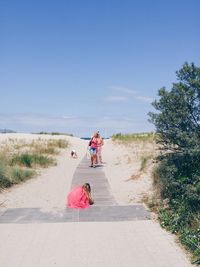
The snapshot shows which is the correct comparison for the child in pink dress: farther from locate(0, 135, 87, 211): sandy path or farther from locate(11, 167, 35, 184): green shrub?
locate(11, 167, 35, 184): green shrub

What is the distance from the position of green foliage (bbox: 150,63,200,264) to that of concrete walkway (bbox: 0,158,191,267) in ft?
2.40

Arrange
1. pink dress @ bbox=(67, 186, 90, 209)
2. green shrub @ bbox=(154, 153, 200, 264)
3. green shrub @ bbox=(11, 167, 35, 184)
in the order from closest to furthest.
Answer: green shrub @ bbox=(154, 153, 200, 264) → pink dress @ bbox=(67, 186, 90, 209) → green shrub @ bbox=(11, 167, 35, 184)

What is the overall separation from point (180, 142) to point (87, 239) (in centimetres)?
372

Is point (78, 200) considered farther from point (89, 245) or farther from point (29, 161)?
point (29, 161)

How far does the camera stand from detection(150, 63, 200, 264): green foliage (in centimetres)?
952

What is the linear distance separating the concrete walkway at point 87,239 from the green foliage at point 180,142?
73 centimetres

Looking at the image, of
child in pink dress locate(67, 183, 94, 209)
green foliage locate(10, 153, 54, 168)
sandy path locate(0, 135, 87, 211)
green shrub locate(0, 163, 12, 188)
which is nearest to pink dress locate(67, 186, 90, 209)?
child in pink dress locate(67, 183, 94, 209)

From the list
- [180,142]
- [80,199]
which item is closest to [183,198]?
[180,142]

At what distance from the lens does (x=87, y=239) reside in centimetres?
825

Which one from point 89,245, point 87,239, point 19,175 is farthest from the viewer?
point 19,175

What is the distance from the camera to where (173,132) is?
10.7m

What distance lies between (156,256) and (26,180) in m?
9.66

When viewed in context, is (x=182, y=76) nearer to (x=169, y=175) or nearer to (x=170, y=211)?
(x=169, y=175)

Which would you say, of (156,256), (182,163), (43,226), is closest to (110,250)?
(156,256)
